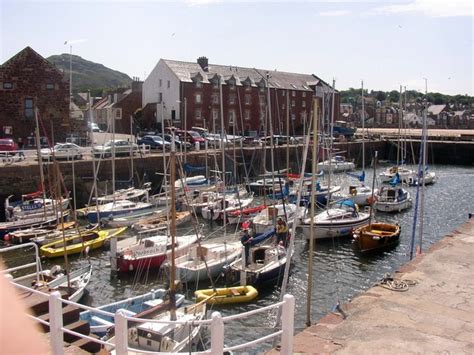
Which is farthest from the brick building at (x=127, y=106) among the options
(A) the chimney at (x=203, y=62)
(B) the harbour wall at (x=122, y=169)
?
(B) the harbour wall at (x=122, y=169)

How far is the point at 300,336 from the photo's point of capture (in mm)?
7457

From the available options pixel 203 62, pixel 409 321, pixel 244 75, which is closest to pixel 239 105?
pixel 244 75

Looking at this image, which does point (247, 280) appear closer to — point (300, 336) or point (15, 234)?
point (300, 336)

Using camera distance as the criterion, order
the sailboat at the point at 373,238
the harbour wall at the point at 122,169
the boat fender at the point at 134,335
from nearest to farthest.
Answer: the boat fender at the point at 134,335
the sailboat at the point at 373,238
the harbour wall at the point at 122,169

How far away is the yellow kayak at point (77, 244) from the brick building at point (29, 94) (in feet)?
69.0

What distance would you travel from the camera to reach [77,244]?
2269cm

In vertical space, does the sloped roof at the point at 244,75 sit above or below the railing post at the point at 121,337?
above

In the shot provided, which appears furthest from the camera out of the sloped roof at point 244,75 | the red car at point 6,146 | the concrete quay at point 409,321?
the sloped roof at point 244,75

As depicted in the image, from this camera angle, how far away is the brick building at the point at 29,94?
4212cm

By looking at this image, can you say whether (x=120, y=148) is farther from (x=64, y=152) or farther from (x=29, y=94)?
(x=29, y=94)

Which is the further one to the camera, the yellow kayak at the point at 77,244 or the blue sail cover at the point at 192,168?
the blue sail cover at the point at 192,168

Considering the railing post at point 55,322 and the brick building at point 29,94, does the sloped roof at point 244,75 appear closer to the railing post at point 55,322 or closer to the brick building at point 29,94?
the brick building at point 29,94

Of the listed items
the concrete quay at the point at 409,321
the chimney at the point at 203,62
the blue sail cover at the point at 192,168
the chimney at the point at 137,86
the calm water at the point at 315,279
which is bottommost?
the calm water at the point at 315,279

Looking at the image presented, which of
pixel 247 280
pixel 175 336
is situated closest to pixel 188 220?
pixel 247 280
